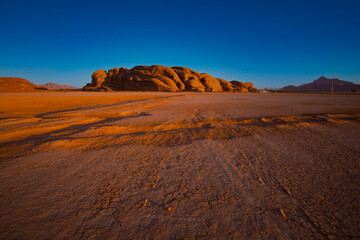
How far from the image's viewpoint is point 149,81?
59.0 meters

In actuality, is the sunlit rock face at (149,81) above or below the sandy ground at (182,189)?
above

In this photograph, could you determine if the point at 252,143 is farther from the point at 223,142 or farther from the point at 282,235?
the point at 282,235

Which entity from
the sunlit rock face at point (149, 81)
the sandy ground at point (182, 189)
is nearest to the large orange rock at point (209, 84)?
the sunlit rock face at point (149, 81)

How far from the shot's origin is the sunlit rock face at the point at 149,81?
59562 millimetres

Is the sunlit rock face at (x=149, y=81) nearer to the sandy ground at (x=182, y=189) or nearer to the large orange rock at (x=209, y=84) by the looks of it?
the large orange rock at (x=209, y=84)

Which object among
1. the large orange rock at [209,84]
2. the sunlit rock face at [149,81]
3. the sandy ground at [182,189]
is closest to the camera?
the sandy ground at [182,189]

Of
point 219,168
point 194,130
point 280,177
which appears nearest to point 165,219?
point 219,168

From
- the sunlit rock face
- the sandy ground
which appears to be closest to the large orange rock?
the sunlit rock face

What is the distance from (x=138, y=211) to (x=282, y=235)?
1.16 meters

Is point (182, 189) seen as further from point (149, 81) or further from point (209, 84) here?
point (209, 84)

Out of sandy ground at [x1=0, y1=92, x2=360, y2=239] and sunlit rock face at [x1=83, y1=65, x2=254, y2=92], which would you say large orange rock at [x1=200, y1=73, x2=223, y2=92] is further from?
sandy ground at [x1=0, y1=92, x2=360, y2=239]

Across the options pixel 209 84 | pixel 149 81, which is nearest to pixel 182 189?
pixel 149 81

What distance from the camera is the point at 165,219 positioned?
1.25 meters

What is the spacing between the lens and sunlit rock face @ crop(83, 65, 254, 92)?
5956 centimetres
